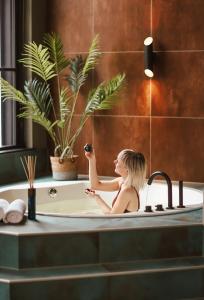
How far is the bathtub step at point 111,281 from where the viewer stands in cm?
Result: 342

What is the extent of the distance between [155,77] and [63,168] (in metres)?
1.02

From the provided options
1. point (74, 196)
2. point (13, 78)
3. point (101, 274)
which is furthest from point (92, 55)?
point (101, 274)

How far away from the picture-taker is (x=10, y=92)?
5.18m

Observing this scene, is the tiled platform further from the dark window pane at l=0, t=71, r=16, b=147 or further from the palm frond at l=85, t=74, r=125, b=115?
the dark window pane at l=0, t=71, r=16, b=147

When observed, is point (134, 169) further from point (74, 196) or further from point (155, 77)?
point (155, 77)

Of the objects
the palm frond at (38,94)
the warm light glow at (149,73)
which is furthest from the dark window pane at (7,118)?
the warm light glow at (149,73)

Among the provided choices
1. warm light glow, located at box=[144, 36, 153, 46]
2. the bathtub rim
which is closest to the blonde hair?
the bathtub rim

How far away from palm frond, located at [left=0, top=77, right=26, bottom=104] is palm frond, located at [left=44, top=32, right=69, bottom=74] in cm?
38

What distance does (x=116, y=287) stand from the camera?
351cm

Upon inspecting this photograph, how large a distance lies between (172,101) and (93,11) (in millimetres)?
1002

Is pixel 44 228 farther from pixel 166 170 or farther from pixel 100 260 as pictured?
pixel 166 170

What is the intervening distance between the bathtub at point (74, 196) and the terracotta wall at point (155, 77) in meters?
0.36

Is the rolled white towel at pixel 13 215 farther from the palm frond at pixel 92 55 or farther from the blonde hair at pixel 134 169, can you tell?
the palm frond at pixel 92 55

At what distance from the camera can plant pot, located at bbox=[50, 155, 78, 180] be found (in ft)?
17.6
